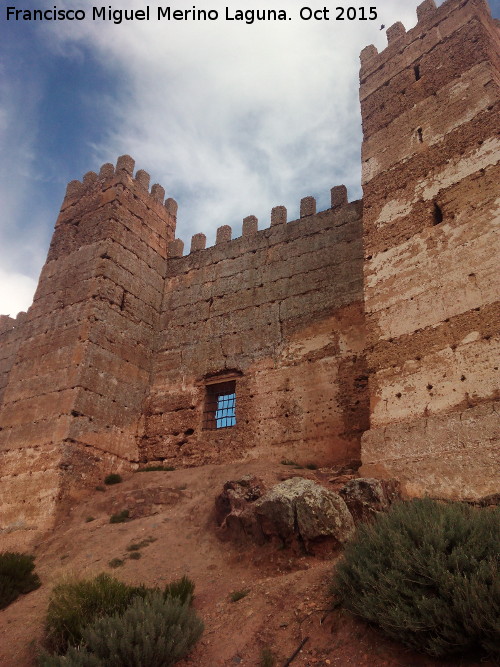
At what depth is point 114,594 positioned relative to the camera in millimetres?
5387

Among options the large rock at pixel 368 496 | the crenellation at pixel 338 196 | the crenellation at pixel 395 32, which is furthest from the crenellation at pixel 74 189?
the large rock at pixel 368 496

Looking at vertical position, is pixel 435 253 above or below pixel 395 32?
below

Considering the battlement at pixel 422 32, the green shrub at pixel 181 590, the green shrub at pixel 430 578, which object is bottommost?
the green shrub at pixel 181 590

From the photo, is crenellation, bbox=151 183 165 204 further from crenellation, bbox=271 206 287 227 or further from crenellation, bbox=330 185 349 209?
crenellation, bbox=330 185 349 209

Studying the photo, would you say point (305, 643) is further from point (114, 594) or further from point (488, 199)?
point (488, 199)

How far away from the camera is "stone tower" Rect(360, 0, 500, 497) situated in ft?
23.0

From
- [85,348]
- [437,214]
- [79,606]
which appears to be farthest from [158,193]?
[79,606]

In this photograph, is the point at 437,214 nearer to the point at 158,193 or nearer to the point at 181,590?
the point at 181,590

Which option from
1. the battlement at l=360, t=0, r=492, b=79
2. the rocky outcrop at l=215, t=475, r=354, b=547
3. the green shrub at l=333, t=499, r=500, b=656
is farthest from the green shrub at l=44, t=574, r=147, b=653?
the battlement at l=360, t=0, r=492, b=79

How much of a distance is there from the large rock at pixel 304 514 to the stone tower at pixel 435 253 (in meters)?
1.16

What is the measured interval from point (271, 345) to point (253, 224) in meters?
4.00

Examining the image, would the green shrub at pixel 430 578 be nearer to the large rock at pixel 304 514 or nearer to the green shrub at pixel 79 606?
the large rock at pixel 304 514

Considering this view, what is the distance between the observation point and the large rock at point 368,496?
6.51 m

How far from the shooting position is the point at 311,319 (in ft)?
38.1
